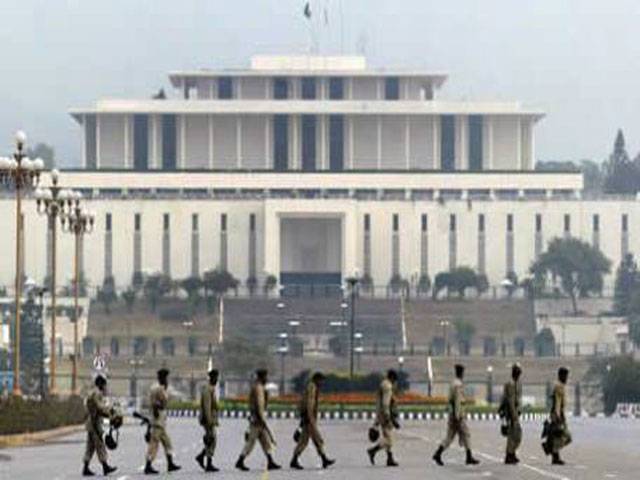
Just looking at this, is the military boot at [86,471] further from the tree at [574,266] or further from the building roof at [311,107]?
the building roof at [311,107]

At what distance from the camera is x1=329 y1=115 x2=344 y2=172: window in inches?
5581

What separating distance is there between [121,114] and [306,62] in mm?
9140

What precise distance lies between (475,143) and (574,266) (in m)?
18.0

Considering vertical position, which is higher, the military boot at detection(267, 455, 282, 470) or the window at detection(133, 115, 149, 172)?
the window at detection(133, 115, 149, 172)

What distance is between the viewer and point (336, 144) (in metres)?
143

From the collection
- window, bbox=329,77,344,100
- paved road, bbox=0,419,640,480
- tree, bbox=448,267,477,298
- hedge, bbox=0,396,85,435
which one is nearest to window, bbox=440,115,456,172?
window, bbox=329,77,344,100

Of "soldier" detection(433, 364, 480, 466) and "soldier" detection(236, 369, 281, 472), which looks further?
"soldier" detection(433, 364, 480, 466)

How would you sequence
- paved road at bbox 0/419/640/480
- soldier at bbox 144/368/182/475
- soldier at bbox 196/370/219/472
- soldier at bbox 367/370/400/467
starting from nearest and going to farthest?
1. paved road at bbox 0/419/640/480
2. soldier at bbox 144/368/182/475
3. soldier at bbox 196/370/219/472
4. soldier at bbox 367/370/400/467

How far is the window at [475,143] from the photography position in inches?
5625

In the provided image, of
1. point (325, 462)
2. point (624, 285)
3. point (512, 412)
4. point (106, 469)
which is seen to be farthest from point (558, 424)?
point (624, 285)

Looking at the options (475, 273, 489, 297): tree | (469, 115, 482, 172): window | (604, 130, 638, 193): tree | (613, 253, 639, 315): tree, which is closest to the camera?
(613, 253, 639, 315): tree

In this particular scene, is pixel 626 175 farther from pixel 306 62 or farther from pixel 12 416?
pixel 12 416

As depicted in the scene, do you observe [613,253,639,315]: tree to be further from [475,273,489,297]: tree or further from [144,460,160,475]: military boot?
[144,460,160,475]: military boot

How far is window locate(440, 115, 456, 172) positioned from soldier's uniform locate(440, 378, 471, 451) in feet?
336
